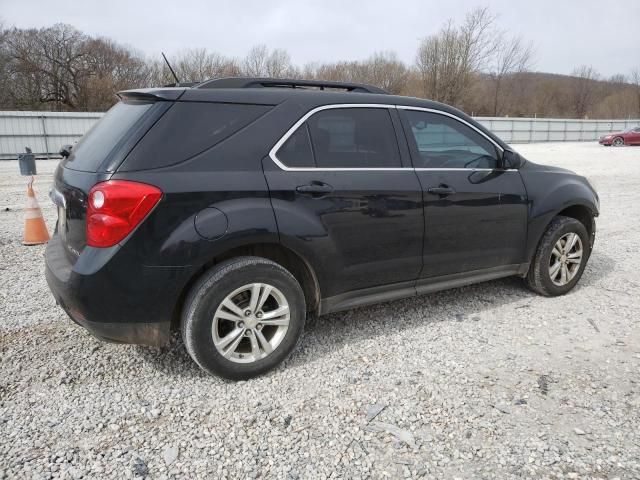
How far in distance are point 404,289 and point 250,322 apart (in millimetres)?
1218

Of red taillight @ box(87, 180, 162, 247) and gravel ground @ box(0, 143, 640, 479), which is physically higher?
red taillight @ box(87, 180, 162, 247)

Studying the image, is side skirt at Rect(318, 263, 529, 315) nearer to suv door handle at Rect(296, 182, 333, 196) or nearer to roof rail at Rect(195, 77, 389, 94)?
suv door handle at Rect(296, 182, 333, 196)

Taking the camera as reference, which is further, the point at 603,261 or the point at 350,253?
the point at 603,261

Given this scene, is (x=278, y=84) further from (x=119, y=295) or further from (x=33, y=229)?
(x=33, y=229)

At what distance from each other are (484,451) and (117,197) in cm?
227

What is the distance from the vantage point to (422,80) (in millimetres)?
51031

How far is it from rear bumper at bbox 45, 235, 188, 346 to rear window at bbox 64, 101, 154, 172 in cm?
55

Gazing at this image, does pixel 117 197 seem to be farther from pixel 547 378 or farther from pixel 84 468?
pixel 547 378

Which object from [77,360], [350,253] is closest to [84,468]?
[77,360]

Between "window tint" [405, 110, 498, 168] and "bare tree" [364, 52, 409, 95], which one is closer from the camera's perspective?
"window tint" [405, 110, 498, 168]

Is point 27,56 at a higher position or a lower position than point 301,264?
higher

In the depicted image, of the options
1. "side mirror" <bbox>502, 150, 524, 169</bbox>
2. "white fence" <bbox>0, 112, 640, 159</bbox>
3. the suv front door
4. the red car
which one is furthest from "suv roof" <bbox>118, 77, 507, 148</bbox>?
the red car

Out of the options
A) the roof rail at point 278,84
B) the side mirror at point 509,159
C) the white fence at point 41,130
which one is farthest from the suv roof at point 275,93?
the white fence at point 41,130

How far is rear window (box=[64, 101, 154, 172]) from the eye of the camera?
274 centimetres
